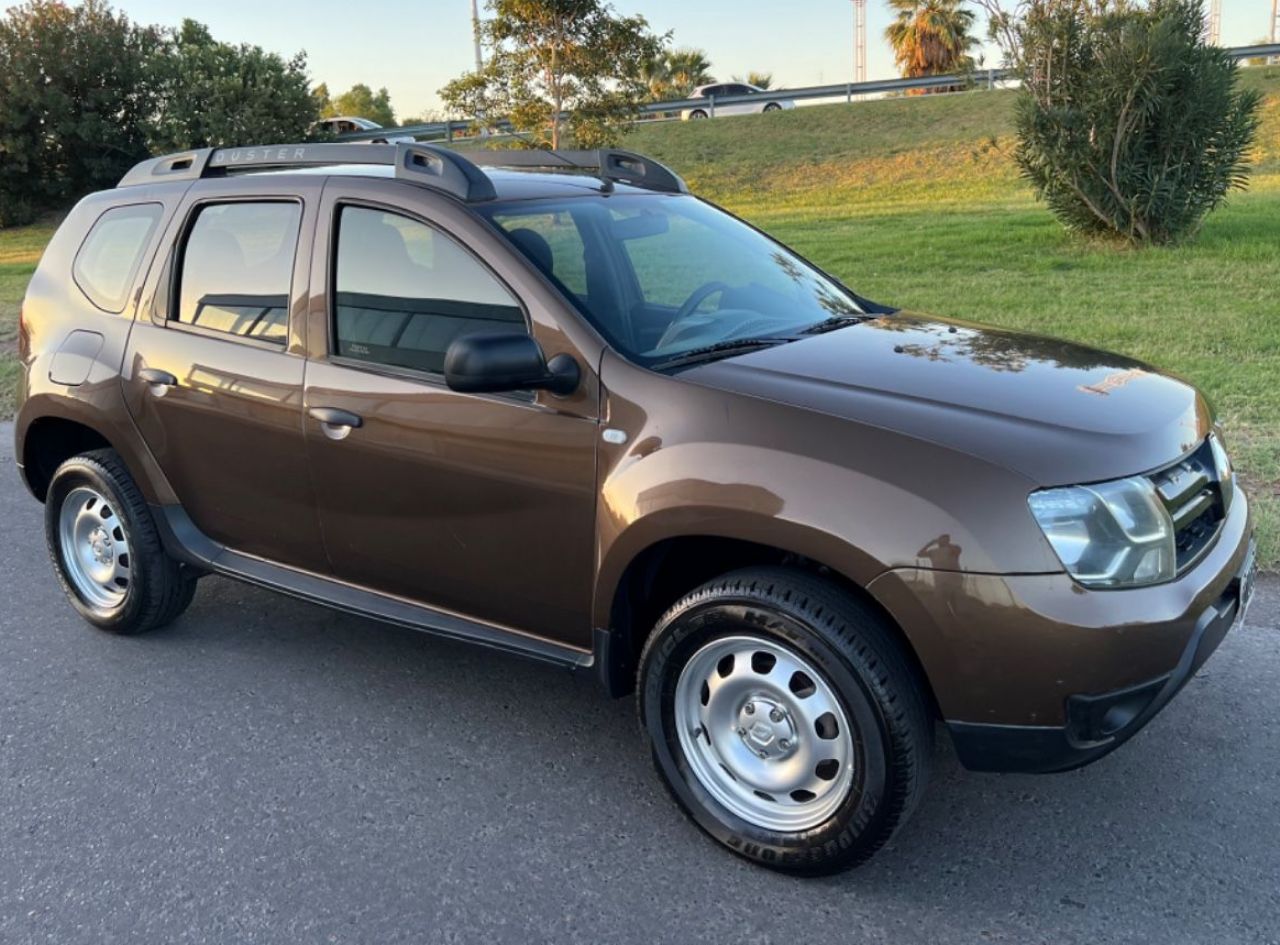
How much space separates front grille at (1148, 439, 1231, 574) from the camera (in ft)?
→ 9.18

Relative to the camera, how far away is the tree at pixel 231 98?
27312 mm

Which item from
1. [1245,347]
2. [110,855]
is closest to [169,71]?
[1245,347]

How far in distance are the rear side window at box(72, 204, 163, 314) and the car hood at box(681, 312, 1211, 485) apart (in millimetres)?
2470

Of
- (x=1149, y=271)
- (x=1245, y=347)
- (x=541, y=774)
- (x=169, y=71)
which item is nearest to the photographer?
(x=541, y=774)

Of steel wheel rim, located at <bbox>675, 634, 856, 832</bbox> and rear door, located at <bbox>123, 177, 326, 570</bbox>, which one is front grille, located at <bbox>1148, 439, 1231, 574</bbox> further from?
rear door, located at <bbox>123, 177, 326, 570</bbox>

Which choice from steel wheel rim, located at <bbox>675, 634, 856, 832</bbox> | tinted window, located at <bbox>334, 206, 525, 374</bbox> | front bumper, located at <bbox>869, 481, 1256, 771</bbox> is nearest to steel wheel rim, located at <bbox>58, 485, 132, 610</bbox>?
tinted window, located at <bbox>334, 206, 525, 374</bbox>

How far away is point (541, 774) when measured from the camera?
3.46 metres

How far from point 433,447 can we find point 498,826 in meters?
1.12

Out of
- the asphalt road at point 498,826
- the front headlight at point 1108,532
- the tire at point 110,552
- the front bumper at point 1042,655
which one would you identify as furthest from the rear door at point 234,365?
the front headlight at point 1108,532

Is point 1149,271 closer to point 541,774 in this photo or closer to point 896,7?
point 541,774

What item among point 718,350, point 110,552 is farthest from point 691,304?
point 110,552

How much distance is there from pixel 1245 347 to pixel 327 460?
7494mm

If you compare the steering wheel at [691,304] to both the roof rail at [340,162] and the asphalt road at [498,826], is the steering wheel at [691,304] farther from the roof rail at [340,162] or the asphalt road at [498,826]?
the asphalt road at [498,826]

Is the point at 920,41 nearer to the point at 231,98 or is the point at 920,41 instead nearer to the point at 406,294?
the point at 231,98
